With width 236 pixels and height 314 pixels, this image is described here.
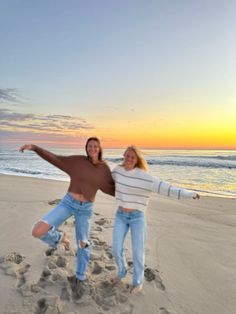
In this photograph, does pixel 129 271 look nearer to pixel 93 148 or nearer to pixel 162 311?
pixel 162 311

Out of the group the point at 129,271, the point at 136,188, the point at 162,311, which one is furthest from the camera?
the point at 129,271

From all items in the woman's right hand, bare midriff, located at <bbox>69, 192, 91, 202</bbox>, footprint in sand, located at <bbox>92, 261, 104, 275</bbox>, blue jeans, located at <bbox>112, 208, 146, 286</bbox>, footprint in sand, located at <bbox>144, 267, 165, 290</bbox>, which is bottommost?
footprint in sand, located at <bbox>144, 267, 165, 290</bbox>

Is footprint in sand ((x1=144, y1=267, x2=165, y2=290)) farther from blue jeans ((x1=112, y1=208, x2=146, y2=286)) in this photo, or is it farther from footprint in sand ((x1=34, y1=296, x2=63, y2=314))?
footprint in sand ((x1=34, y1=296, x2=63, y2=314))

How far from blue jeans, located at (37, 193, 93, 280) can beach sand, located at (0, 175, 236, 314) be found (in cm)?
34

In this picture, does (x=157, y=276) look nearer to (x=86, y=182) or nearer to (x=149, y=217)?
(x=86, y=182)

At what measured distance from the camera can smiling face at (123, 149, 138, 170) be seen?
13.0 ft

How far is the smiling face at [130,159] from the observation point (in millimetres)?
3955

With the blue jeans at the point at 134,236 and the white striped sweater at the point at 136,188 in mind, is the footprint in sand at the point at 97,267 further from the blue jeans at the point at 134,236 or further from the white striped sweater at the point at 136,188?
the white striped sweater at the point at 136,188

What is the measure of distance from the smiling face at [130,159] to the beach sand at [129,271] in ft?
5.19

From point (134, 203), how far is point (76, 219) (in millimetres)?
768

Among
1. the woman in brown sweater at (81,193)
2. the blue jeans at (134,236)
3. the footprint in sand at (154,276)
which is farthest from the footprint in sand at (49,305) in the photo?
the footprint in sand at (154,276)

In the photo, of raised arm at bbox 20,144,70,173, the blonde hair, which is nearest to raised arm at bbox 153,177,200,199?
the blonde hair

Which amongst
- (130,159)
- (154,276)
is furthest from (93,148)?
(154,276)

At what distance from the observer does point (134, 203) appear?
3.91 metres
